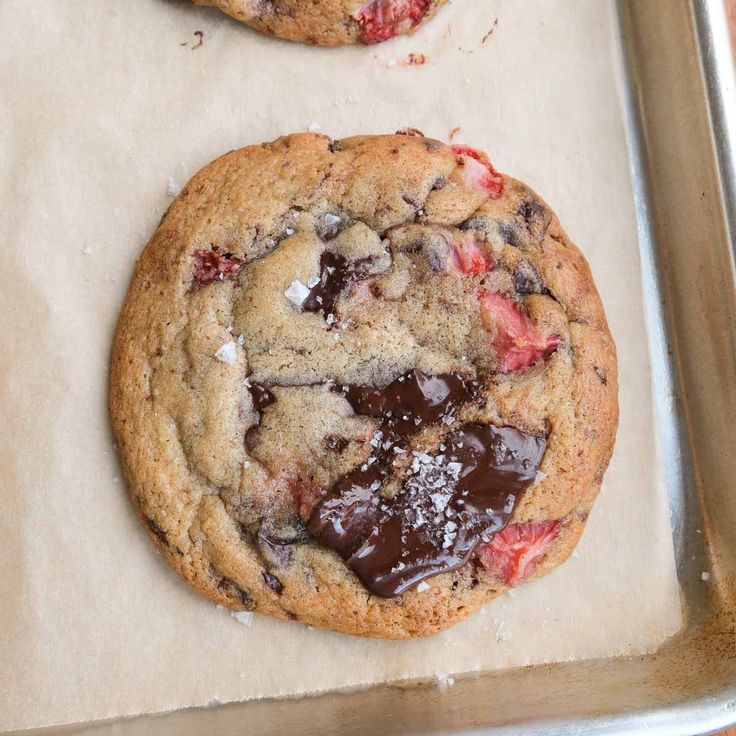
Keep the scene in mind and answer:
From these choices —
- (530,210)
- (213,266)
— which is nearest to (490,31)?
(530,210)

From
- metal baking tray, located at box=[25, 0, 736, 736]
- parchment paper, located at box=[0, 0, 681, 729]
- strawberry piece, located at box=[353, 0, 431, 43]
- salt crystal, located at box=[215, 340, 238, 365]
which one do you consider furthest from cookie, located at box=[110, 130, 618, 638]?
strawberry piece, located at box=[353, 0, 431, 43]

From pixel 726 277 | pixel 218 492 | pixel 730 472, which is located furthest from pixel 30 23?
pixel 730 472

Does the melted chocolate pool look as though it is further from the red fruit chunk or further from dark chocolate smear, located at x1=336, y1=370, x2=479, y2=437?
the red fruit chunk

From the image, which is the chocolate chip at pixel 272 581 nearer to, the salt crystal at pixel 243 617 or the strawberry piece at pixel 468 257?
the salt crystal at pixel 243 617

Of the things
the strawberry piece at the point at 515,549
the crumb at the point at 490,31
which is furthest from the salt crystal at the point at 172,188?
the strawberry piece at the point at 515,549

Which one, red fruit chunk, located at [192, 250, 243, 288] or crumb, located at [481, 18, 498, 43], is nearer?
red fruit chunk, located at [192, 250, 243, 288]

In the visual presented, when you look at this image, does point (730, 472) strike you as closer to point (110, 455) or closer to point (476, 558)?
point (476, 558)
